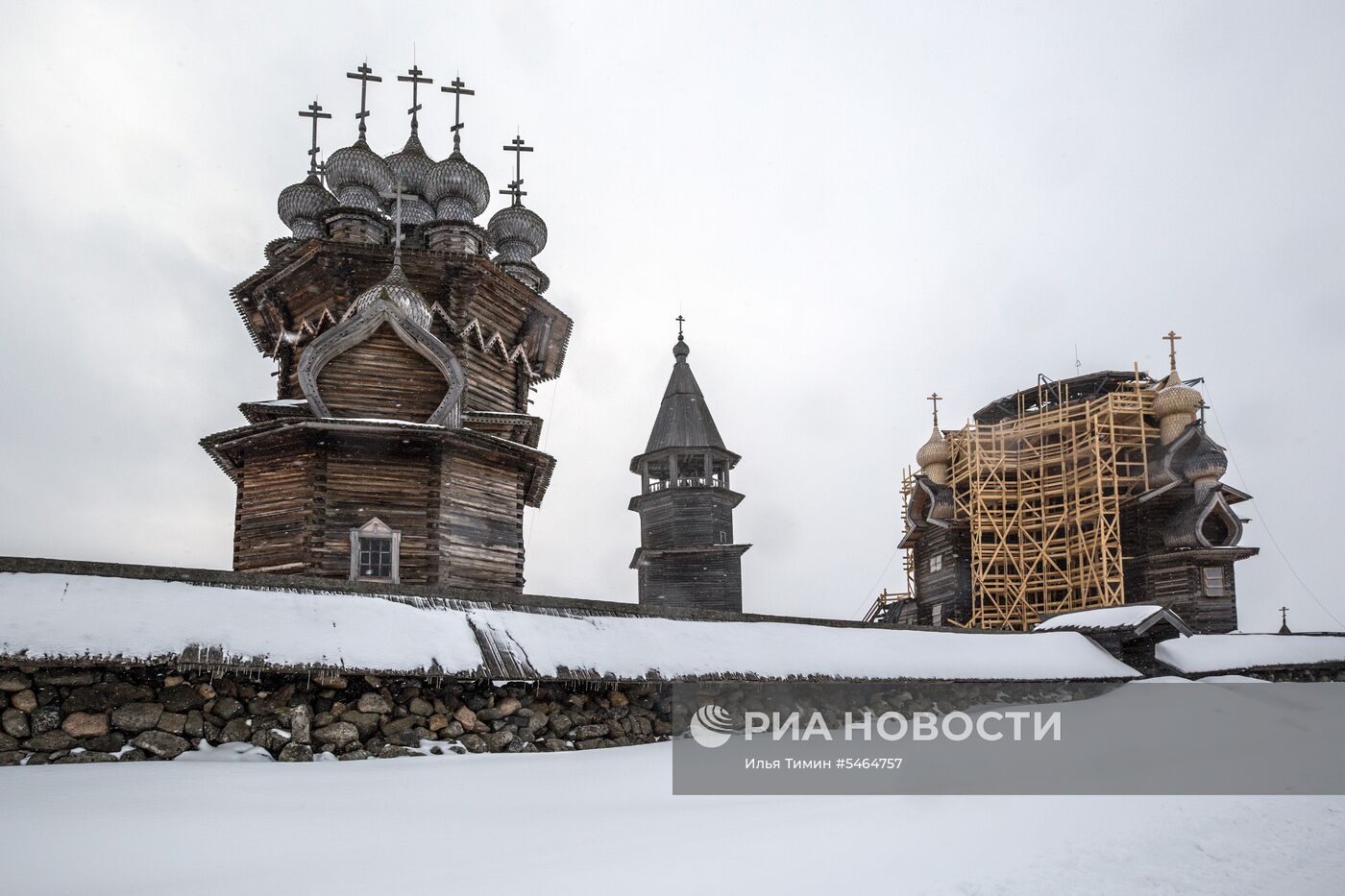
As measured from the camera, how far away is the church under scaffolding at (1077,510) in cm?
2858

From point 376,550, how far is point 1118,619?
15.0 m

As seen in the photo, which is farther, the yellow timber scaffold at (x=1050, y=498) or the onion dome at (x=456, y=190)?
the yellow timber scaffold at (x=1050, y=498)

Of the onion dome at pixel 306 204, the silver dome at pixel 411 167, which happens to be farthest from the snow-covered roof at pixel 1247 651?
the onion dome at pixel 306 204

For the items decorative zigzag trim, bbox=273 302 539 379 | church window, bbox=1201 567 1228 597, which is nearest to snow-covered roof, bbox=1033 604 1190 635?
church window, bbox=1201 567 1228 597

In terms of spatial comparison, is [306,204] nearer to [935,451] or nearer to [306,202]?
[306,202]

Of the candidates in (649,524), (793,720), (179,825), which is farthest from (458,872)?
(649,524)

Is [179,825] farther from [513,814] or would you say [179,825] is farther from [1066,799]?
[1066,799]

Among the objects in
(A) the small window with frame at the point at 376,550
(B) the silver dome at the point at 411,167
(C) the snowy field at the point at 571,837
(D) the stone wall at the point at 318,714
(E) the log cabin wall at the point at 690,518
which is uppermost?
(B) the silver dome at the point at 411,167

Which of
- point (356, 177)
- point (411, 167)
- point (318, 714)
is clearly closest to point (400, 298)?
point (356, 177)

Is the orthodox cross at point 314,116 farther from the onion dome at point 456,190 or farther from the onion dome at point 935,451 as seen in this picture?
the onion dome at point 935,451

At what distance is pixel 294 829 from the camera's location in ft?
18.6

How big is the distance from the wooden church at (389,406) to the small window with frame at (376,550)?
0.03 metres

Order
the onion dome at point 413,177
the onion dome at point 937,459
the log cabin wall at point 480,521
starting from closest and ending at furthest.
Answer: the log cabin wall at point 480,521, the onion dome at point 413,177, the onion dome at point 937,459

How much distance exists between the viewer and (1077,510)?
30.8 metres
